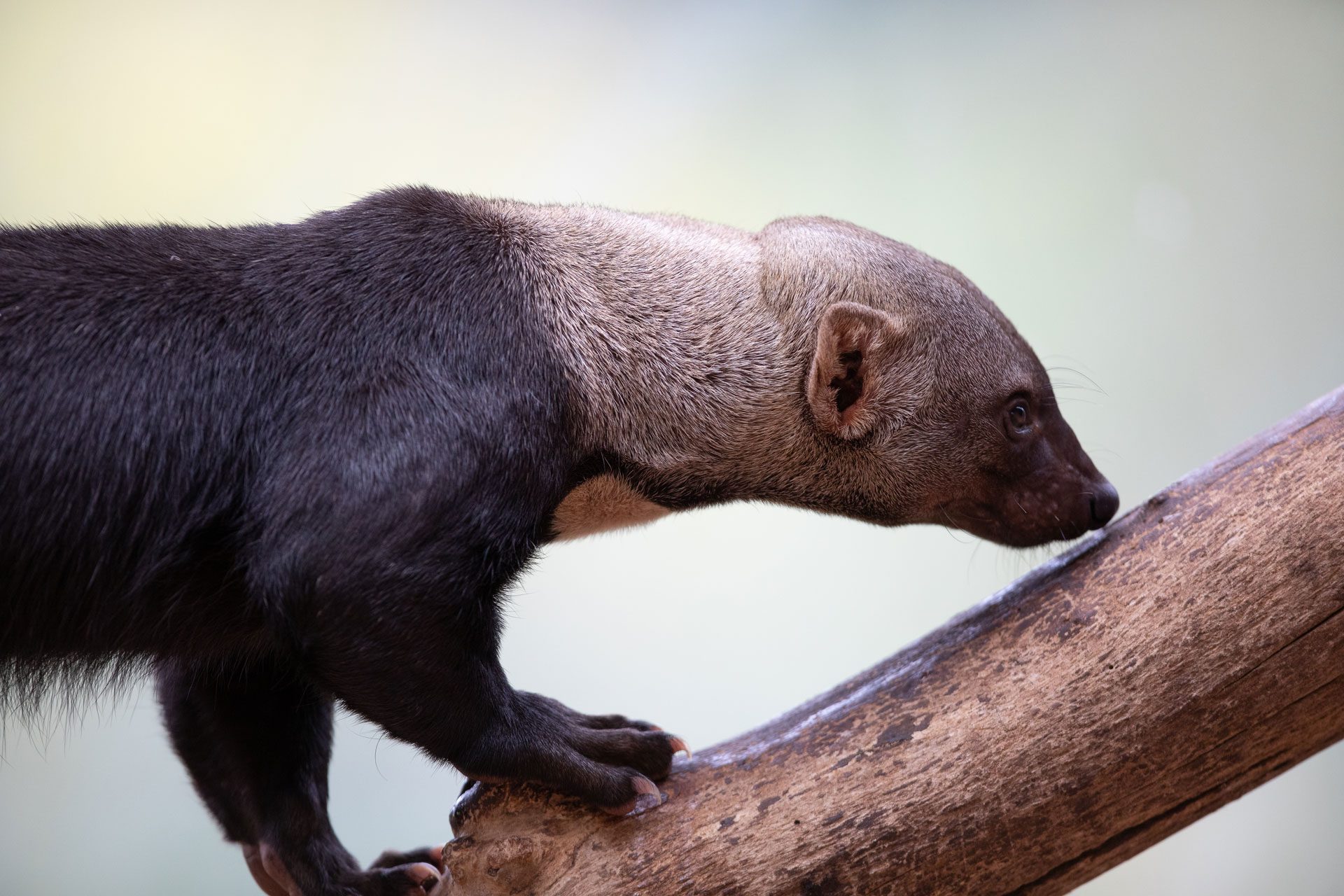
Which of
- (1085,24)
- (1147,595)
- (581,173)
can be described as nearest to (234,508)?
(1147,595)

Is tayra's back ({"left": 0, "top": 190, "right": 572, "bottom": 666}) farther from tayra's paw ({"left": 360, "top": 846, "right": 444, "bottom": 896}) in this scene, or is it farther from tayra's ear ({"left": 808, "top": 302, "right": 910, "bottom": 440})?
tayra's paw ({"left": 360, "top": 846, "right": 444, "bottom": 896})

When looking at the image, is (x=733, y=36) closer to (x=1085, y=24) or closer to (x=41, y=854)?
(x=1085, y=24)

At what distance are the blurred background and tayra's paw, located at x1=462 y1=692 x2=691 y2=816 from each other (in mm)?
2150

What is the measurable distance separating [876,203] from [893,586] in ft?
6.05

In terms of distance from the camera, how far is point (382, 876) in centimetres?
298

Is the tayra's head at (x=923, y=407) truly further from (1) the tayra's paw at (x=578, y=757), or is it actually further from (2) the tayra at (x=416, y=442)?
(1) the tayra's paw at (x=578, y=757)

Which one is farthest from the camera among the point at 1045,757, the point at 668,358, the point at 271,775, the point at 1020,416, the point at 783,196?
the point at 783,196

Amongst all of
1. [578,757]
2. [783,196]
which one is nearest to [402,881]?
[578,757]

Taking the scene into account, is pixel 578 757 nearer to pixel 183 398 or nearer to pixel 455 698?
pixel 455 698

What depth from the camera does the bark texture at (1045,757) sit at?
8.01 ft

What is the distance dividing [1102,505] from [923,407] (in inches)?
23.0

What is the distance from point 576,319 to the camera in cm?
271

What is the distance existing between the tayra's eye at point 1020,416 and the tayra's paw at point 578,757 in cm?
129

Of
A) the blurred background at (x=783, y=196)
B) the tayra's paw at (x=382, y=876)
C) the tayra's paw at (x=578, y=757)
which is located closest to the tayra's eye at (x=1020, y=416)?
the tayra's paw at (x=578, y=757)
